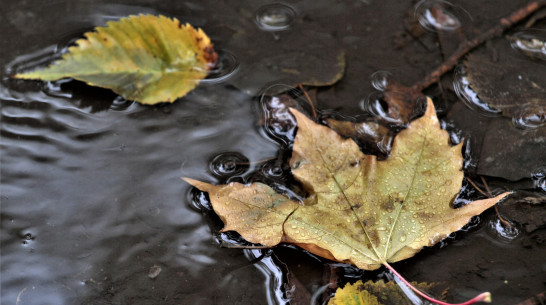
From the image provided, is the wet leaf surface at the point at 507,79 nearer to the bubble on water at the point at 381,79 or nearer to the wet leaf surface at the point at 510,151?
the wet leaf surface at the point at 510,151

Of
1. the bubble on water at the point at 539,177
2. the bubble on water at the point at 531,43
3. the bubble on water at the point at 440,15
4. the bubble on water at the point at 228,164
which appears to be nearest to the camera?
the bubble on water at the point at 539,177

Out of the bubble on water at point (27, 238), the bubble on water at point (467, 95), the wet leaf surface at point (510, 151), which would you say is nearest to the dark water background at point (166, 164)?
the bubble on water at point (27, 238)

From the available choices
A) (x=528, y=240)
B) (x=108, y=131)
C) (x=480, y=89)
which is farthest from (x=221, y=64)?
(x=528, y=240)

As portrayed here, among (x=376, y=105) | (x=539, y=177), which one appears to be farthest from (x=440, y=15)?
(x=539, y=177)

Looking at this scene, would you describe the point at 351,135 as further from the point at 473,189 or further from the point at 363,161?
the point at 473,189

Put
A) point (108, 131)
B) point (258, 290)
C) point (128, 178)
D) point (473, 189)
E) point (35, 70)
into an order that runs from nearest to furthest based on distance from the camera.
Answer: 1. point (258, 290)
2. point (473, 189)
3. point (128, 178)
4. point (108, 131)
5. point (35, 70)

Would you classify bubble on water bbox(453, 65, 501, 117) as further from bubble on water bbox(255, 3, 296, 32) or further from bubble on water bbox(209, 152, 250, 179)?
bubble on water bbox(209, 152, 250, 179)
